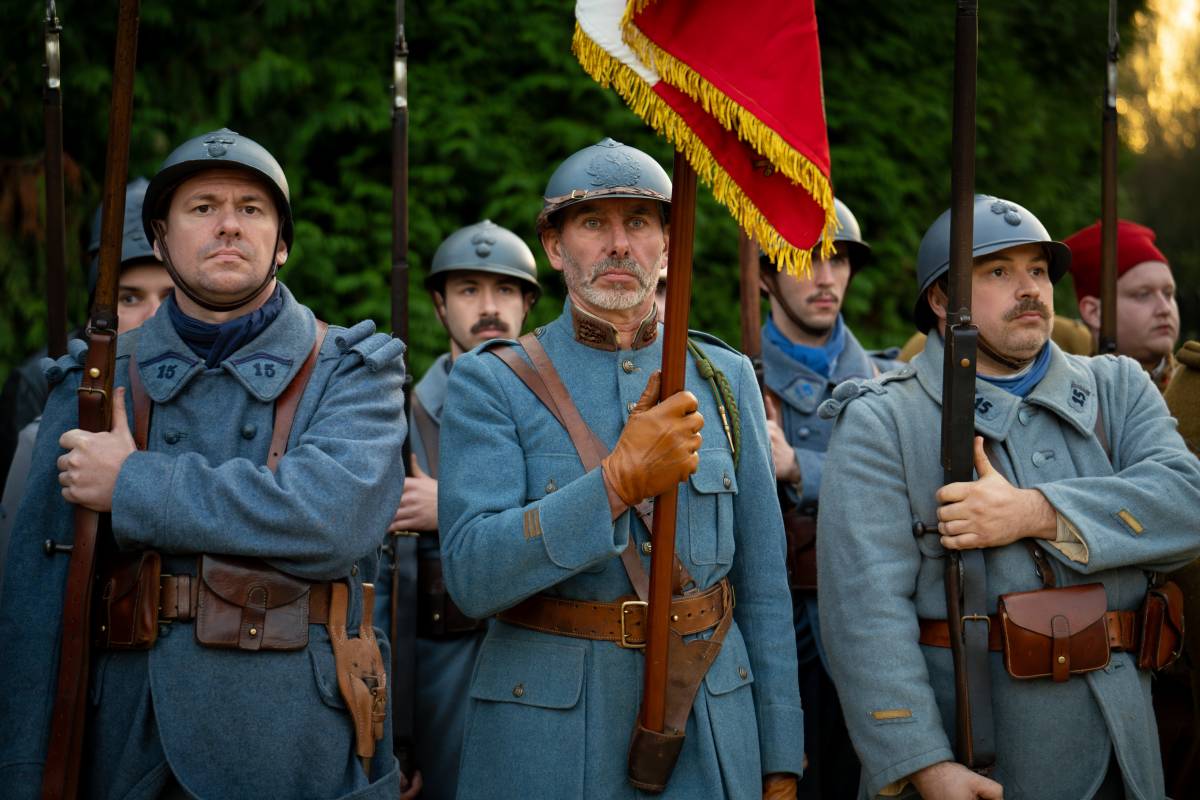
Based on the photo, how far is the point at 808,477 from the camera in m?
4.92

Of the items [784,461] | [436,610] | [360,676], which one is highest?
[784,461]

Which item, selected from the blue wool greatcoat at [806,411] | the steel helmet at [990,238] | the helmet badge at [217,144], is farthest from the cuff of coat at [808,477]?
the helmet badge at [217,144]

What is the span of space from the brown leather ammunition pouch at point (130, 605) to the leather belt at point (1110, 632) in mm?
2029

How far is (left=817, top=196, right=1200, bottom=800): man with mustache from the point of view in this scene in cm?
352

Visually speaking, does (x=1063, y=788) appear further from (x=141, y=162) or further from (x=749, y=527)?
(x=141, y=162)

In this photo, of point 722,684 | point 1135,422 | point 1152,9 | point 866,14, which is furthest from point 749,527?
point 1152,9

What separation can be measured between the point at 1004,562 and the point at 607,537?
47.1 inches

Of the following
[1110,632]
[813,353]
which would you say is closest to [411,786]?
[813,353]

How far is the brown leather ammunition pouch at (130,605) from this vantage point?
3193 mm

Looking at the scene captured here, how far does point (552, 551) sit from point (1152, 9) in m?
9.06

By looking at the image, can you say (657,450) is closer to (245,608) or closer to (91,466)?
(245,608)

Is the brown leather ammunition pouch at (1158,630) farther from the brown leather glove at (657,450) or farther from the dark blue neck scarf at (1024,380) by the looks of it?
the brown leather glove at (657,450)

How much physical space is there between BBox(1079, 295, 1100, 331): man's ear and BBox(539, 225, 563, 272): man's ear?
10.1 feet

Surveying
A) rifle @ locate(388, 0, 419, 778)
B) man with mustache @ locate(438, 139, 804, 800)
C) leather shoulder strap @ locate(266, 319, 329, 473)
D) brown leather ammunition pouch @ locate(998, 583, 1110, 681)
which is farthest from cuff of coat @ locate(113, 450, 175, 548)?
brown leather ammunition pouch @ locate(998, 583, 1110, 681)
